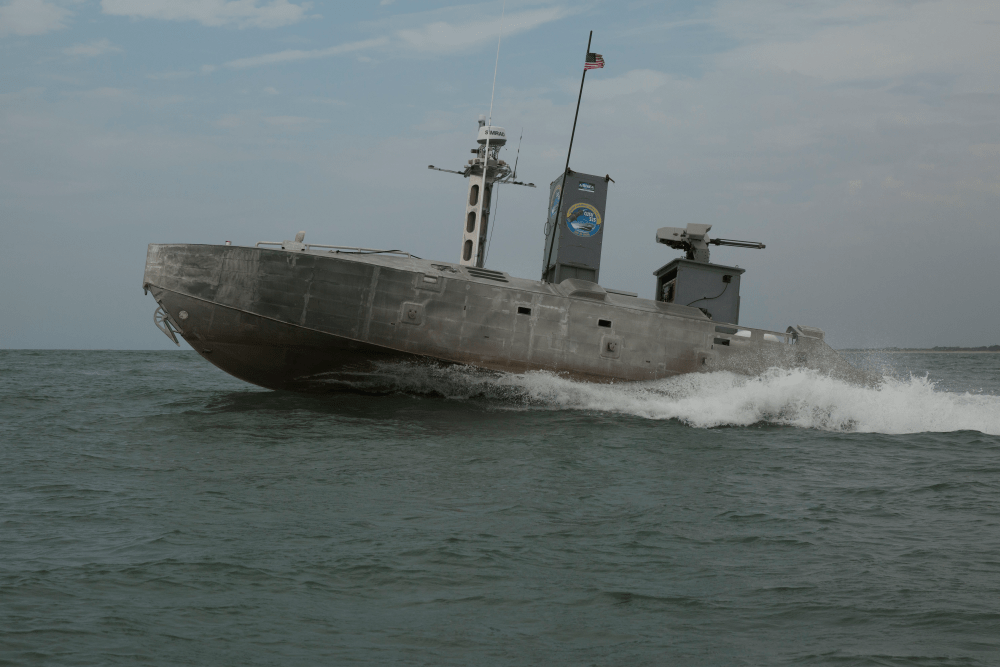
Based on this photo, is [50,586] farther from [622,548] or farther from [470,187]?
[470,187]

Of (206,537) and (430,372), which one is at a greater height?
(430,372)

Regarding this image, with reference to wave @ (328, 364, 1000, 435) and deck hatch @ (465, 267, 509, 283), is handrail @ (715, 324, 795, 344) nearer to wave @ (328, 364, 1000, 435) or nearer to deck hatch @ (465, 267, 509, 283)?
wave @ (328, 364, 1000, 435)

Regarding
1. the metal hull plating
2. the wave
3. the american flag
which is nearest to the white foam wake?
the wave

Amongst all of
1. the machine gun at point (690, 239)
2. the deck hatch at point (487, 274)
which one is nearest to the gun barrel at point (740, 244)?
the machine gun at point (690, 239)

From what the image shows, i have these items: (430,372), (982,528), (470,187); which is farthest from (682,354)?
(982,528)

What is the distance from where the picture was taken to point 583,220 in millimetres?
21531

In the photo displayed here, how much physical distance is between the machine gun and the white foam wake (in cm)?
421

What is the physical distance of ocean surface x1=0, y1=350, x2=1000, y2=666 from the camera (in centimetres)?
618

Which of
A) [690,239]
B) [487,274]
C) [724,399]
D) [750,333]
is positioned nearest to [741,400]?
[724,399]

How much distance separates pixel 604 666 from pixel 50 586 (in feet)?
16.0

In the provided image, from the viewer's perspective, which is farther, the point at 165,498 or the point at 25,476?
the point at 25,476

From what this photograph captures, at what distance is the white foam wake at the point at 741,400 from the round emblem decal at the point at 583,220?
4754mm

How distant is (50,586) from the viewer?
6941 millimetres

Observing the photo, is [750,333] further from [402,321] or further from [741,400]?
[402,321]
